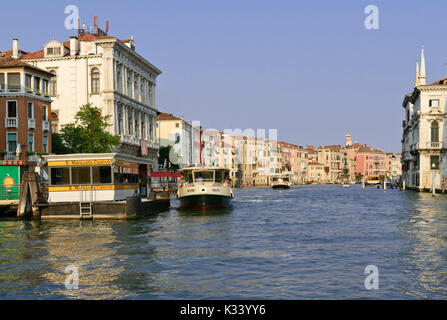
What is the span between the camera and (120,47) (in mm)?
58656

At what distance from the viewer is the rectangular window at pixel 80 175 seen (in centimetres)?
2761

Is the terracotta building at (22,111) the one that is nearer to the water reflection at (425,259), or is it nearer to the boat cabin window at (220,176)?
the boat cabin window at (220,176)

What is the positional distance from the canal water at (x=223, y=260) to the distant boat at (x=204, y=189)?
911cm

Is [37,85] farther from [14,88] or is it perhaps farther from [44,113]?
[14,88]

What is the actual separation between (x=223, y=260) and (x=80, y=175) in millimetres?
14464

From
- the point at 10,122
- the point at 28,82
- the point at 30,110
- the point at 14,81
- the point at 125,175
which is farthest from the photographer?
the point at 28,82

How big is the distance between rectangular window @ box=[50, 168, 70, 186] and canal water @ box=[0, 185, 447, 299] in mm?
2650

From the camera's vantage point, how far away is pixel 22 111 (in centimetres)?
3919

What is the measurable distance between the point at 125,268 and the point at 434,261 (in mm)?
8913

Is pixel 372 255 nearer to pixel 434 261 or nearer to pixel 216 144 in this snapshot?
pixel 434 261

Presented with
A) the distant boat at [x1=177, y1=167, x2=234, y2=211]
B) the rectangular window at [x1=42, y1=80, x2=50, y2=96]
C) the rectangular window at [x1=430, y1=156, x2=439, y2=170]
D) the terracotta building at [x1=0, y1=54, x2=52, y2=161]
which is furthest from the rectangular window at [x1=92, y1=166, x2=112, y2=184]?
the rectangular window at [x1=430, y1=156, x2=439, y2=170]

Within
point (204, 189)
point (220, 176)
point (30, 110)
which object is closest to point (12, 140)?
point (30, 110)

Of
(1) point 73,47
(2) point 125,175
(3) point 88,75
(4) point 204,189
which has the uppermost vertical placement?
(1) point 73,47

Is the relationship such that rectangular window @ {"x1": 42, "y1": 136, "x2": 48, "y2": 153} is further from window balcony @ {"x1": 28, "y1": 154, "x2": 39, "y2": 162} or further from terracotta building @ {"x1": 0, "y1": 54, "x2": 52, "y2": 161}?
window balcony @ {"x1": 28, "y1": 154, "x2": 39, "y2": 162}
